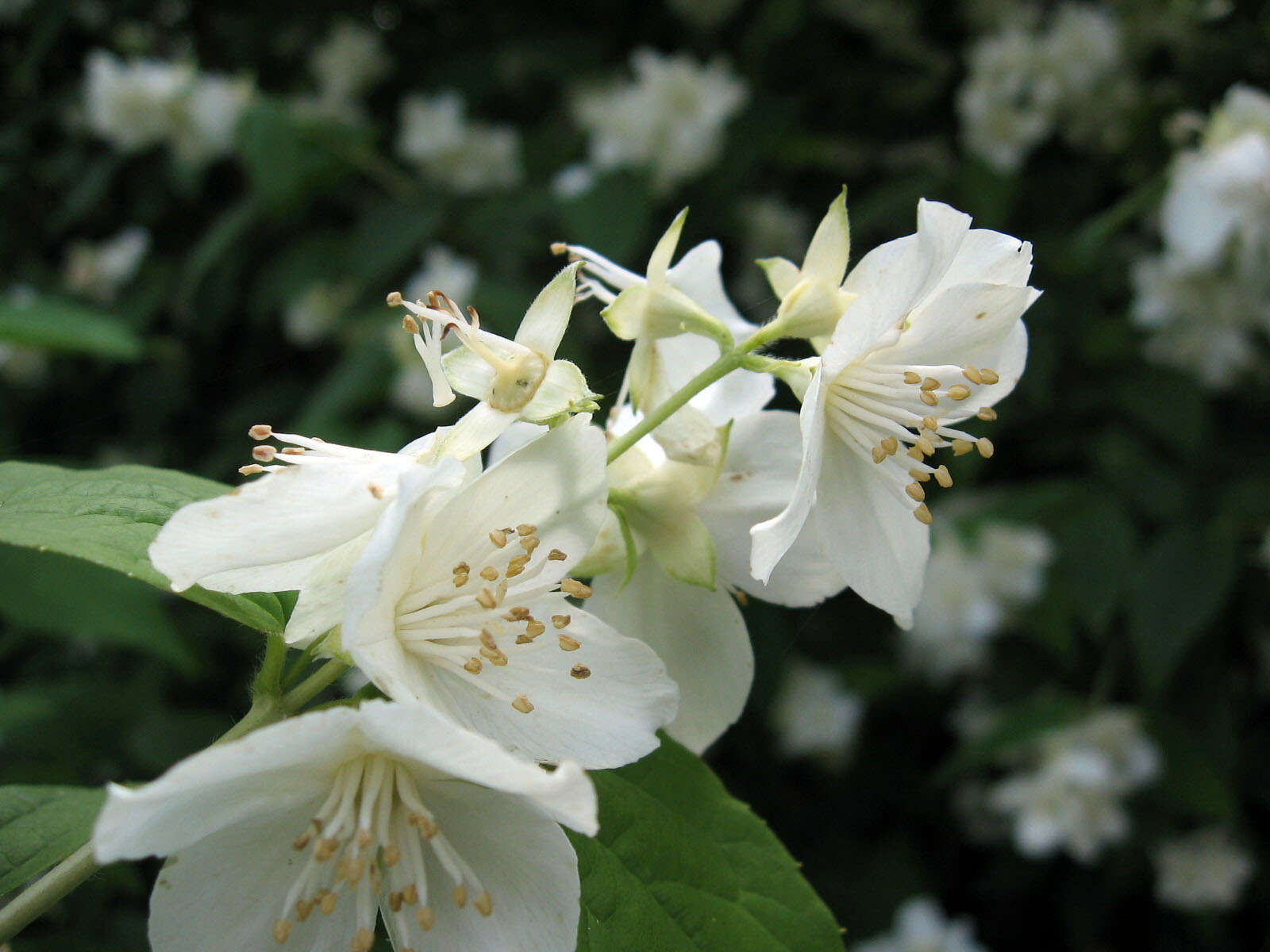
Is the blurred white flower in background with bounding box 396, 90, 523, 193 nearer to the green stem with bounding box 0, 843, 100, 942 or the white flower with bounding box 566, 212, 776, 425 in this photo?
the white flower with bounding box 566, 212, 776, 425

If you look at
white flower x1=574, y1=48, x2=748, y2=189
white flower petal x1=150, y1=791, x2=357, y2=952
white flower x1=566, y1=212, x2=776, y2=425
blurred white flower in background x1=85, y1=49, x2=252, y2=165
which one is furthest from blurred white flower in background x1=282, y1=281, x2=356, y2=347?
white flower petal x1=150, y1=791, x2=357, y2=952

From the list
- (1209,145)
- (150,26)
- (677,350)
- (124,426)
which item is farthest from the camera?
(150,26)

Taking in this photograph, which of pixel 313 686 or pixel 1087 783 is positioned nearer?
pixel 313 686

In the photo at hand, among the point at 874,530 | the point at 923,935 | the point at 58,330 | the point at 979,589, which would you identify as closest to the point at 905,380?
the point at 874,530

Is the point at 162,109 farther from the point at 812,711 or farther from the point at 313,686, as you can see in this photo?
the point at 313,686

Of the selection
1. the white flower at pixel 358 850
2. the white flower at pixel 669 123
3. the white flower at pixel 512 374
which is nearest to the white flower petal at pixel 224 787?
the white flower at pixel 358 850

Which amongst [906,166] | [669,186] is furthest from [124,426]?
[906,166]

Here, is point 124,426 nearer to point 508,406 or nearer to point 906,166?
point 906,166
